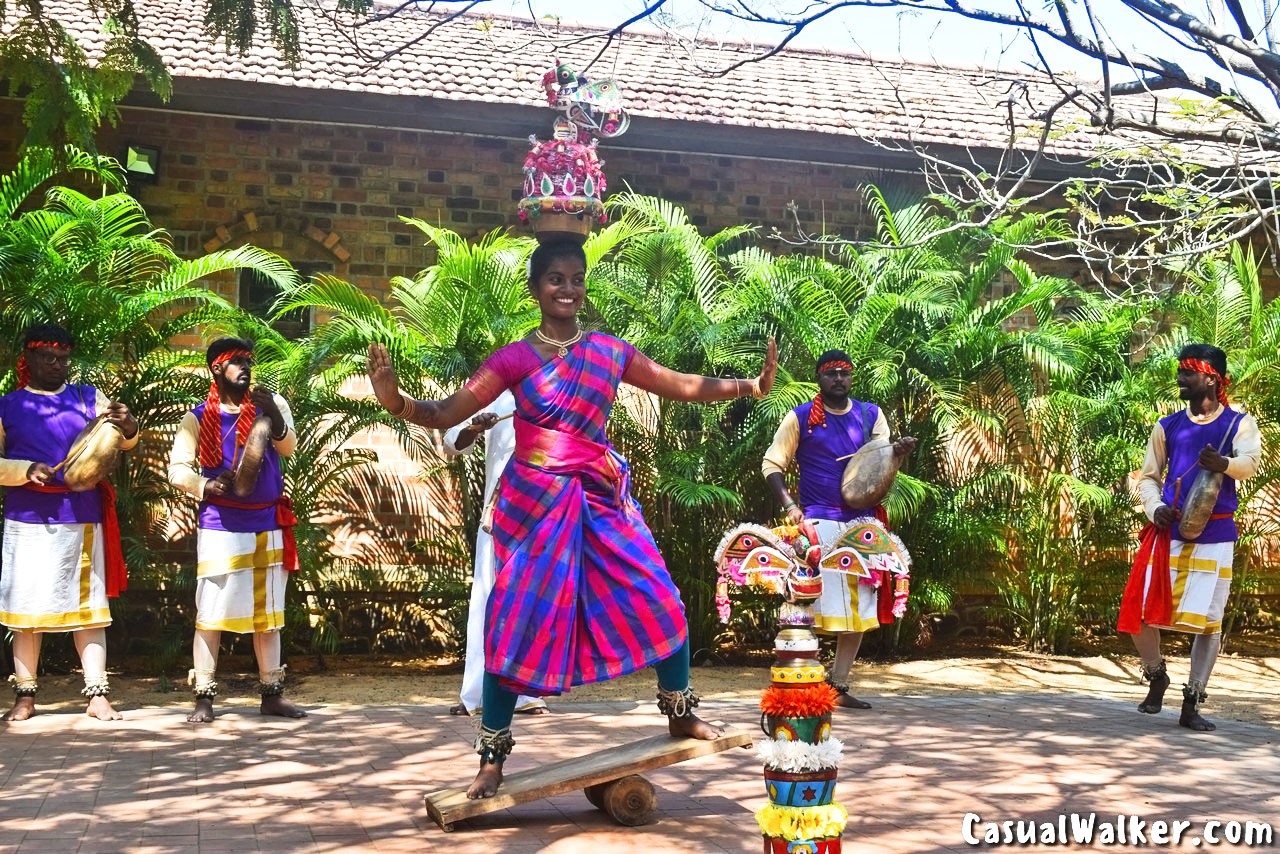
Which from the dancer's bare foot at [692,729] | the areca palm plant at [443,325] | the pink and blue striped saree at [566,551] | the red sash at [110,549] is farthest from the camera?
the areca palm plant at [443,325]

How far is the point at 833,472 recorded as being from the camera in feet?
26.2

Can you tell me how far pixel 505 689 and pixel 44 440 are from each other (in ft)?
12.7

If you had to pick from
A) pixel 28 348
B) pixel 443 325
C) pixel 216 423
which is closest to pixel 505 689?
pixel 216 423

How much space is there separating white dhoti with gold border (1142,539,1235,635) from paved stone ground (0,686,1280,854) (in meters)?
0.57

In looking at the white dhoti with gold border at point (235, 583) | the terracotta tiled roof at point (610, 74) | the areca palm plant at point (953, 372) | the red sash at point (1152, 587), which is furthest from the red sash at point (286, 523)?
the red sash at point (1152, 587)

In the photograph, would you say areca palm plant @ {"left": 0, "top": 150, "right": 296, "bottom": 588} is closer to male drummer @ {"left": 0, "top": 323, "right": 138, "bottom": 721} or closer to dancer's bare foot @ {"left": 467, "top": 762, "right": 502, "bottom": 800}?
male drummer @ {"left": 0, "top": 323, "right": 138, "bottom": 721}

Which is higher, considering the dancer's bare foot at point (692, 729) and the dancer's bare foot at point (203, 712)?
the dancer's bare foot at point (692, 729)

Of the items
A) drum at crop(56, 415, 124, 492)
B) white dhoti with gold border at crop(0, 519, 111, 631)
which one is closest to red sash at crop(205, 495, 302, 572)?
drum at crop(56, 415, 124, 492)

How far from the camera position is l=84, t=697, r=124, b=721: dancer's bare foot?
293 inches

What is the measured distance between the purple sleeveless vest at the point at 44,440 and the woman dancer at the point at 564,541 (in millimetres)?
3564

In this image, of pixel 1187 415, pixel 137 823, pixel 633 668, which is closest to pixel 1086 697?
pixel 1187 415

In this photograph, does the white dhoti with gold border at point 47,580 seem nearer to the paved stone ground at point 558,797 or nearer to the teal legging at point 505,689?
the paved stone ground at point 558,797

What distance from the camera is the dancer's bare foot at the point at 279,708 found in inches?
296

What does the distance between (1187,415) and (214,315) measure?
6.09 m
